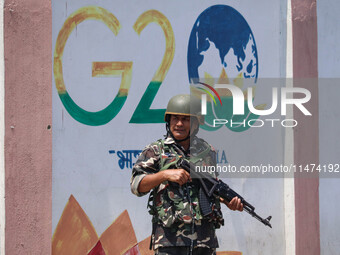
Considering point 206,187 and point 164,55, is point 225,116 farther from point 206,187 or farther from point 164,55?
point 206,187

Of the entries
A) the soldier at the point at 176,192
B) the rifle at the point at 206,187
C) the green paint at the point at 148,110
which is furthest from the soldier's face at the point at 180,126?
the green paint at the point at 148,110

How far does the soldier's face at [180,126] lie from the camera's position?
3533mm

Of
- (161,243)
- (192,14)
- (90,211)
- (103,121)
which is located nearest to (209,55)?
(192,14)

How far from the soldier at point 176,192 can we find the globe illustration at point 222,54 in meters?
1.42

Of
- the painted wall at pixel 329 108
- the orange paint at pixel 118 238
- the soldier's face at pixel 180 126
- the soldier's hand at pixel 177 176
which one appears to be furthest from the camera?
the painted wall at pixel 329 108

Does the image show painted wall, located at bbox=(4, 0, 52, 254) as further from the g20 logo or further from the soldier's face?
the soldier's face

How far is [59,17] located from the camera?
4949 millimetres

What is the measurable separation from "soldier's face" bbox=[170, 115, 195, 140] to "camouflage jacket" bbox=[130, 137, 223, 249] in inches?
2.4

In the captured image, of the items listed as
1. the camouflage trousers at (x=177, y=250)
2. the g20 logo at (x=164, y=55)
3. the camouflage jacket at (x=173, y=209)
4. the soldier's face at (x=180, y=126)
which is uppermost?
→ the g20 logo at (x=164, y=55)

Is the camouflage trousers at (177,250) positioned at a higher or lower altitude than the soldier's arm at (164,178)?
lower

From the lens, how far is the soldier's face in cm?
353

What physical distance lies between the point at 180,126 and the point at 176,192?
0.40 metres

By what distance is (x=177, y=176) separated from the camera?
3.31 m

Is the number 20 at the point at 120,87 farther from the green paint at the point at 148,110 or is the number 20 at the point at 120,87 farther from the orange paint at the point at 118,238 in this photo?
the orange paint at the point at 118,238
